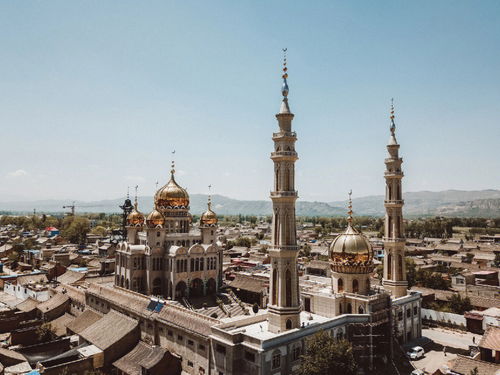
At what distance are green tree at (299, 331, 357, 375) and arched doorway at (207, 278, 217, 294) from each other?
1975 centimetres

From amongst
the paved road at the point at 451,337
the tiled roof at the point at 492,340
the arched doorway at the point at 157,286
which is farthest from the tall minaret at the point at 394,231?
the arched doorway at the point at 157,286

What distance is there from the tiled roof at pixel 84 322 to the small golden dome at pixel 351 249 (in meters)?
23.6

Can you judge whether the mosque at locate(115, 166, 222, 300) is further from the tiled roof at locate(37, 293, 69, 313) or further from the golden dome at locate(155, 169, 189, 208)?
the tiled roof at locate(37, 293, 69, 313)

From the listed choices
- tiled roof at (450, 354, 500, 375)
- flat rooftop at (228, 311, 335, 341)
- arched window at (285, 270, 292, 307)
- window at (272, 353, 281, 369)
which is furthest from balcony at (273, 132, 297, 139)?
tiled roof at (450, 354, 500, 375)

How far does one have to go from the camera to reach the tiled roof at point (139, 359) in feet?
94.5

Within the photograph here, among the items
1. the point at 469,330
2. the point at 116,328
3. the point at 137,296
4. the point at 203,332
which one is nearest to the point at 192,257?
the point at 137,296

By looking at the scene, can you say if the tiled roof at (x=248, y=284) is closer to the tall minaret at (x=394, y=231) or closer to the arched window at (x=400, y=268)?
the tall minaret at (x=394, y=231)

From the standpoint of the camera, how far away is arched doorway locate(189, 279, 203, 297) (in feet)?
136

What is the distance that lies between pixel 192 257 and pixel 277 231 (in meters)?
15.8

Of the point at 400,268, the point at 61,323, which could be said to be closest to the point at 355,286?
the point at 400,268

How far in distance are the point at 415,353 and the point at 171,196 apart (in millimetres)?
28654

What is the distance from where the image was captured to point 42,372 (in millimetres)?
27375

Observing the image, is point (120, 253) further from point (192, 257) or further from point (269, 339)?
point (269, 339)

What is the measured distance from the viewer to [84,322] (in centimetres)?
3788
